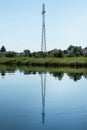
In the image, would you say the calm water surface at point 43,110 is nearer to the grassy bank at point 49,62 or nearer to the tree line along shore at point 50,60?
the grassy bank at point 49,62

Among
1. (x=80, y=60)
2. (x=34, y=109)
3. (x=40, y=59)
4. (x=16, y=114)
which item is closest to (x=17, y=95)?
(x=34, y=109)

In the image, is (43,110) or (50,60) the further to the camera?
(50,60)

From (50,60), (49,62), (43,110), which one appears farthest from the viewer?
(50,60)

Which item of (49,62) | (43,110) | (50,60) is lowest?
(43,110)

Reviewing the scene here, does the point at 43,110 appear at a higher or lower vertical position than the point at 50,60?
lower

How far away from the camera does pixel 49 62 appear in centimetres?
5219

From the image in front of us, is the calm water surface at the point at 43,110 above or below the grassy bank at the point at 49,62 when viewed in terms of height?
below

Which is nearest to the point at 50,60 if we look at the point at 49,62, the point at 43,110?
the point at 49,62

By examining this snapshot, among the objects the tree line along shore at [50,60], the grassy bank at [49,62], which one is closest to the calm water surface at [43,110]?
the grassy bank at [49,62]

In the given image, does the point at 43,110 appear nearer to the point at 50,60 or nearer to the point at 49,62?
the point at 49,62

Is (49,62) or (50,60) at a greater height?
(50,60)

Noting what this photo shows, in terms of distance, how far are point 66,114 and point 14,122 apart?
7.73 ft

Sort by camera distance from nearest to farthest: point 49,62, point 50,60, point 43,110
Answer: point 43,110, point 49,62, point 50,60

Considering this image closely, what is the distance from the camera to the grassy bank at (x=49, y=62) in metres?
→ 49.6
